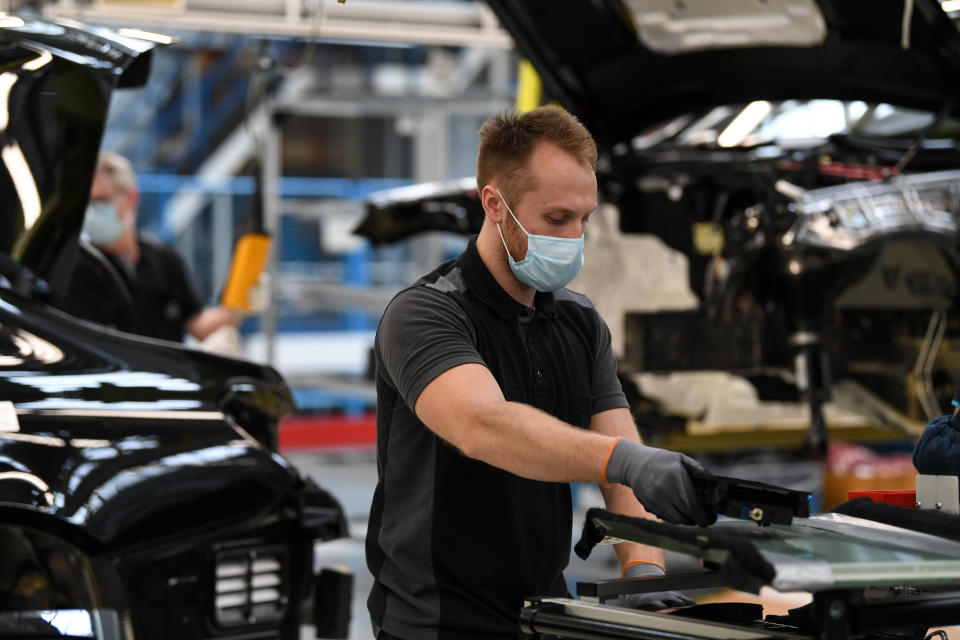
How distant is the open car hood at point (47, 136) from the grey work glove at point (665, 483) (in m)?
1.71

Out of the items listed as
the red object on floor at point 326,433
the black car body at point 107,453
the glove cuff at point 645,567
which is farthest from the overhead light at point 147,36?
the red object on floor at point 326,433

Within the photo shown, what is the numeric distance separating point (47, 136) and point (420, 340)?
4.56 ft

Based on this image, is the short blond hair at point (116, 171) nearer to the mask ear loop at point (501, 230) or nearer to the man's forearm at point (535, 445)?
the mask ear loop at point (501, 230)

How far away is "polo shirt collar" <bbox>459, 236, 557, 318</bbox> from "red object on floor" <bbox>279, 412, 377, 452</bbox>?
25.5 feet

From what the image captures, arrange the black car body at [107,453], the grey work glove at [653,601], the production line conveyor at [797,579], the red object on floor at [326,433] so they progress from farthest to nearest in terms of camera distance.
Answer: the red object on floor at [326,433] < the black car body at [107,453] < the grey work glove at [653,601] < the production line conveyor at [797,579]

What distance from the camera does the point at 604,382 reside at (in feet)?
7.23

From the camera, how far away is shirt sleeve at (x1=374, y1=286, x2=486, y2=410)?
1.89m

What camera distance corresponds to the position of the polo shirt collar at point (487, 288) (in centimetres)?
207

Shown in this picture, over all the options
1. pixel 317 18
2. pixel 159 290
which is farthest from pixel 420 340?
pixel 317 18

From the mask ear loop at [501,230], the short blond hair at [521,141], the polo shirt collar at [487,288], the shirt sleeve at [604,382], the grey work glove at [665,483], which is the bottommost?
the grey work glove at [665,483]

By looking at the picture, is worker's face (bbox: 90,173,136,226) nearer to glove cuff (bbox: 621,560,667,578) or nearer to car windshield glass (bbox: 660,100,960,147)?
car windshield glass (bbox: 660,100,960,147)

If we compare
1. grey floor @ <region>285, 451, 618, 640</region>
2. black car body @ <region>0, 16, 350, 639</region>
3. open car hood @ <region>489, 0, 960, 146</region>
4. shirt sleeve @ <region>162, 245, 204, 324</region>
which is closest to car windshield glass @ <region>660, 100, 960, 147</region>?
open car hood @ <region>489, 0, 960, 146</region>

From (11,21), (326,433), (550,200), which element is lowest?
(326,433)

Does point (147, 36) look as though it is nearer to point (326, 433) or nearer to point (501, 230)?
point (501, 230)
